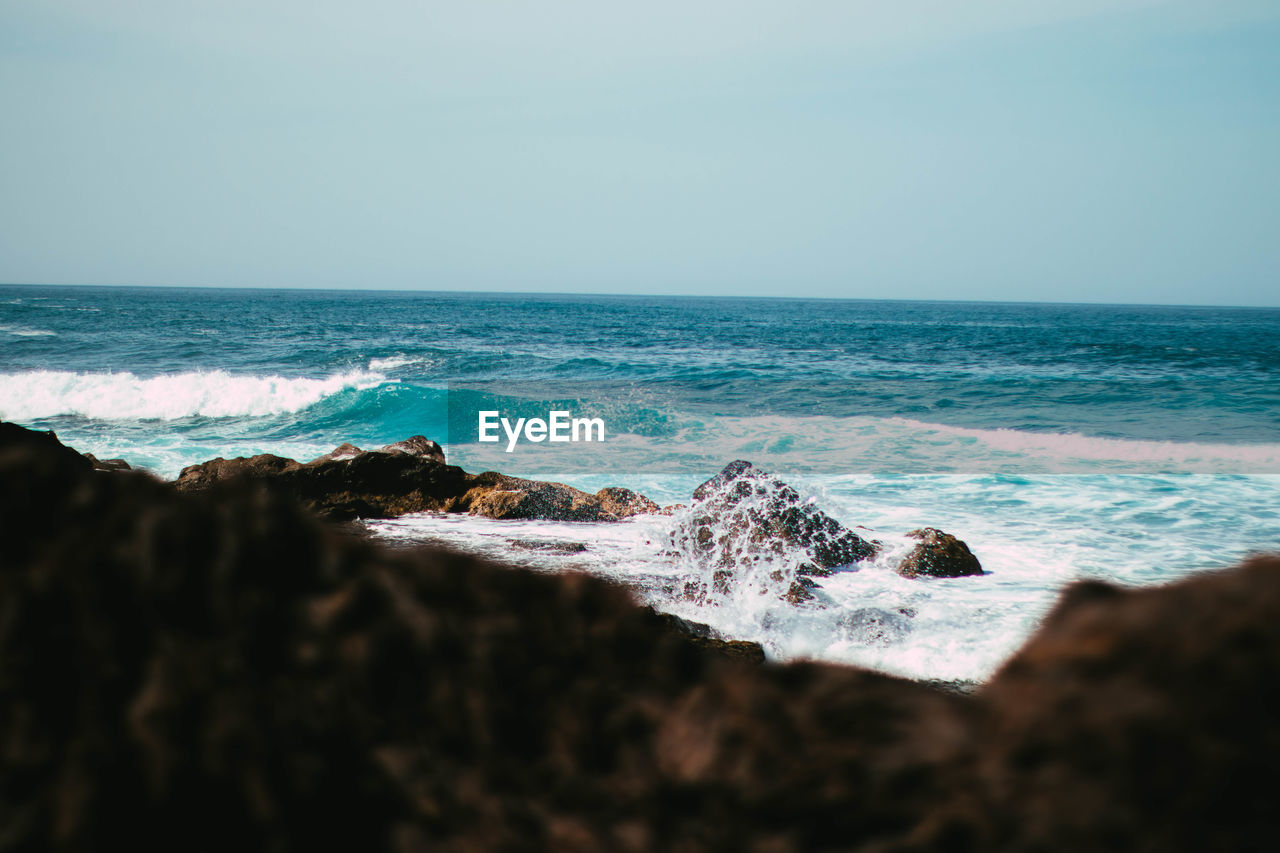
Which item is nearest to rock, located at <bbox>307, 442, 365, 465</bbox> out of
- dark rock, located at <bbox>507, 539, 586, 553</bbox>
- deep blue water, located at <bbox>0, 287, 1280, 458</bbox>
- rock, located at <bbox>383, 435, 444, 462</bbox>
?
rock, located at <bbox>383, 435, 444, 462</bbox>

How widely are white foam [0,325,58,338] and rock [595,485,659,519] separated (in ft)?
128

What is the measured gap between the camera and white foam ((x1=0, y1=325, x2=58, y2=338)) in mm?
36625

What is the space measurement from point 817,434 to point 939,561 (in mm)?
10632

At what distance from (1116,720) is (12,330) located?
51.4 meters

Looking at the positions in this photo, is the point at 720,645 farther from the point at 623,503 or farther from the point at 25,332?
the point at 25,332

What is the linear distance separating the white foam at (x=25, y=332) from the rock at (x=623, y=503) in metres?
39.1

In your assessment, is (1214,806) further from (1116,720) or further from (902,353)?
(902,353)

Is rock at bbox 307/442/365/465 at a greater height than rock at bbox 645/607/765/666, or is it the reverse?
rock at bbox 307/442/365/465

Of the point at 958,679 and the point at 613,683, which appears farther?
the point at 958,679

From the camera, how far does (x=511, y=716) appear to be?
92 centimetres

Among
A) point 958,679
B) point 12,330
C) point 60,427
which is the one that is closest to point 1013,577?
point 958,679

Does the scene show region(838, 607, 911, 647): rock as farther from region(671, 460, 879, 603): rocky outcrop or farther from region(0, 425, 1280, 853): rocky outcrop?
region(0, 425, 1280, 853): rocky outcrop

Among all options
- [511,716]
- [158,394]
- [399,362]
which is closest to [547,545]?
[511,716]

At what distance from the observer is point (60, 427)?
18.0m
